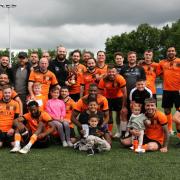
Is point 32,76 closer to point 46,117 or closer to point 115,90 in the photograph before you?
point 46,117

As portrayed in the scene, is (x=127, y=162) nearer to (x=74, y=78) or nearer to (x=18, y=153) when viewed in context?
Result: (x=18, y=153)

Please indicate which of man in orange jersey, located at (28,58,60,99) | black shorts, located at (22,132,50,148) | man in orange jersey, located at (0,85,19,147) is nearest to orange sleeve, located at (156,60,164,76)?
man in orange jersey, located at (28,58,60,99)

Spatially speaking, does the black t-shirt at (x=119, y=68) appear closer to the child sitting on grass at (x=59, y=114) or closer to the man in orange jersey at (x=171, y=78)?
the man in orange jersey at (x=171, y=78)

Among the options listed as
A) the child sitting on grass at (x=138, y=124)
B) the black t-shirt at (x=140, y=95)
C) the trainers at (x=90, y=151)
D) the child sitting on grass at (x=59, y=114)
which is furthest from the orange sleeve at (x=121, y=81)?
the trainers at (x=90, y=151)

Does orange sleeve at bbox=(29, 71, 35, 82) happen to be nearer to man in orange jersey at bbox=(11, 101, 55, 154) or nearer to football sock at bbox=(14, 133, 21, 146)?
man in orange jersey at bbox=(11, 101, 55, 154)

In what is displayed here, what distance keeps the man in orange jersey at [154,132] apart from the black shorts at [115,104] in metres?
1.26

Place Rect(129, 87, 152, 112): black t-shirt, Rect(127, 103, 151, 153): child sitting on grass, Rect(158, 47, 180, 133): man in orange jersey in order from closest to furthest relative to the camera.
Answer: Rect(127, 103, 151, 153): child sitting on grass
Rect(129, 87, 152, 112): black t-shirt
Rect(158, 47, 180, 133): man in orange jersey

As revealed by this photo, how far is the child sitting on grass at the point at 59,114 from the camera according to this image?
307 inches

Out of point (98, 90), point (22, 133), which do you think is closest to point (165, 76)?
point (98, 90)

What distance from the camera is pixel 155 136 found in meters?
7.31

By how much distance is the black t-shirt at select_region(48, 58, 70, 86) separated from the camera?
29.1ft

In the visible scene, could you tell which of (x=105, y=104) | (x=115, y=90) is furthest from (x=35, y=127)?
(x=115, y=90)

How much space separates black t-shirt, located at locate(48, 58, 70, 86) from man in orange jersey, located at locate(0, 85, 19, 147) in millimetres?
1469

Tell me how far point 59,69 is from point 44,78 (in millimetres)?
601
